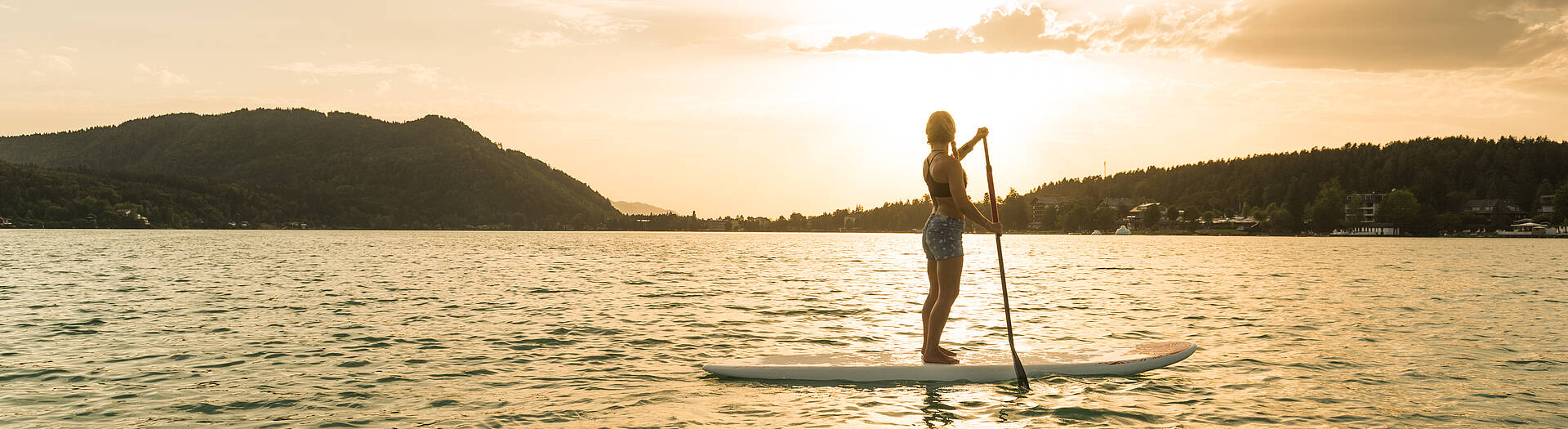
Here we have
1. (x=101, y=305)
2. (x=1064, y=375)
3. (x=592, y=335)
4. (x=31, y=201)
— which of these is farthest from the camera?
(x=31, y=201)

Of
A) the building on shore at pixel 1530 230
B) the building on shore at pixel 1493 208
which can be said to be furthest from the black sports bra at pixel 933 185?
the building on shore at pixel 1493 208

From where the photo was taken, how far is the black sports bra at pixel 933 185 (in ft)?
33.5

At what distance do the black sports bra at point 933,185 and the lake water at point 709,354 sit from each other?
2.32 metres

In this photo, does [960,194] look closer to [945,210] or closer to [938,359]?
[945,210]

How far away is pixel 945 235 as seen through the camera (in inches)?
406

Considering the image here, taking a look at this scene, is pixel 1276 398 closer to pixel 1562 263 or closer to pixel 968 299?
pixel 968 299

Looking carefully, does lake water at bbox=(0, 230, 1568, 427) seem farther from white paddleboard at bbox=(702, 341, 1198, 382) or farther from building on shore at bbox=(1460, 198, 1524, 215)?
building on shore at bbox=(1460, 198, 1524, 215)

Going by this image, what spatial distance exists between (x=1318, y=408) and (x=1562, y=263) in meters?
71.7

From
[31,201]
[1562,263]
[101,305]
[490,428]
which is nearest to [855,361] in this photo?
[490,428]

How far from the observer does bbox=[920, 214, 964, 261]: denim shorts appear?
10.3 m

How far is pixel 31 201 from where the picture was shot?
196 meters

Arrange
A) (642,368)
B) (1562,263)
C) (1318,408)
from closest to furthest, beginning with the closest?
(1318,408) < (642,368) < (1562,263)

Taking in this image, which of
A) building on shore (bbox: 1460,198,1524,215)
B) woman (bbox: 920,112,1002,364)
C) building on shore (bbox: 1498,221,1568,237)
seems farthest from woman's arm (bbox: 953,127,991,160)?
building on shore (bbox: 1460,198,1524,215)

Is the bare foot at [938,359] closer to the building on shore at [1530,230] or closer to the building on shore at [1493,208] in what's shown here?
the building on shore at [1530,230]
